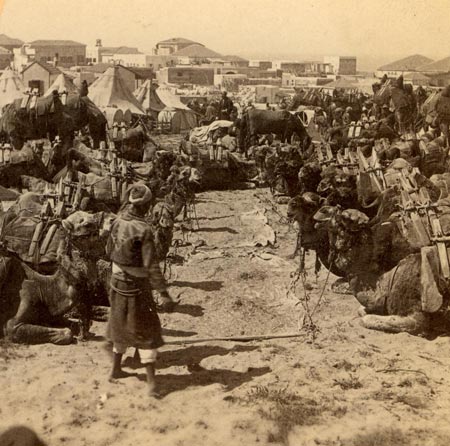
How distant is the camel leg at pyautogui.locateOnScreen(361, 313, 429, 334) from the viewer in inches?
156

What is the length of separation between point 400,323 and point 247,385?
1093 mm

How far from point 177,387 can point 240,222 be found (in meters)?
2.46

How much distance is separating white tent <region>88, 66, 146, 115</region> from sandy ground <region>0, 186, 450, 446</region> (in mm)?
8675

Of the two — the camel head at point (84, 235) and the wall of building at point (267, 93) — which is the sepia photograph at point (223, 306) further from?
the wall of building at point (267, 93)

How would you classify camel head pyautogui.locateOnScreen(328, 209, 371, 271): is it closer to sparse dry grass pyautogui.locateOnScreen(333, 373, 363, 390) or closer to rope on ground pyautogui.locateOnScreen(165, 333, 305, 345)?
rope on ground pyautogui.locateOnScreen(165, 333, 305, 345)

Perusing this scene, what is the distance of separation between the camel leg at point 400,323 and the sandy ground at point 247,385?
0.15 feet

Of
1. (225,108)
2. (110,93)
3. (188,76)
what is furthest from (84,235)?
(188,76)

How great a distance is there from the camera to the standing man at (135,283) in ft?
10.7

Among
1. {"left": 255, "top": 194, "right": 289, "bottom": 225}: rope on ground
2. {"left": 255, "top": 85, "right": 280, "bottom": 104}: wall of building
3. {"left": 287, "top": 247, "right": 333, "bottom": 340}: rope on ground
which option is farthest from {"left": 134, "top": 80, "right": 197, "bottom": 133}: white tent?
{"left": 287, "top": 247, "right": 333, "bottom": 340}: rope on ground

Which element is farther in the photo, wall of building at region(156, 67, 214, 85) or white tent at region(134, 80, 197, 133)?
white tent at region(134, 80, 197, 133)

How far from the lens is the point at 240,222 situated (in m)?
5.70

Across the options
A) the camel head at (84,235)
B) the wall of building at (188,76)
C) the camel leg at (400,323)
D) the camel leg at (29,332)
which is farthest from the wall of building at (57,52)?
the camel leg at (400,323)

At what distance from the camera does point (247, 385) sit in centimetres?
344

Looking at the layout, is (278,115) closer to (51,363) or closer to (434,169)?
(434,169)
